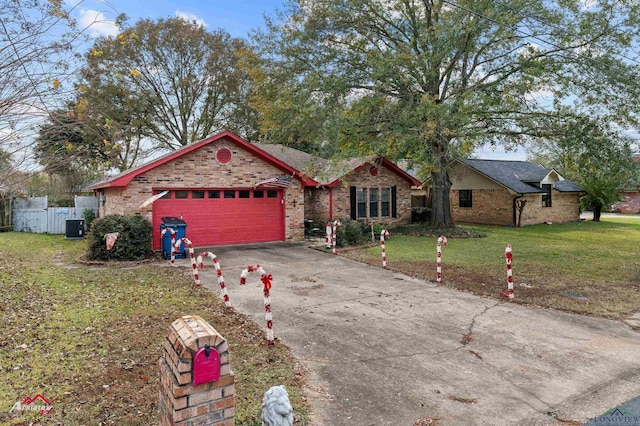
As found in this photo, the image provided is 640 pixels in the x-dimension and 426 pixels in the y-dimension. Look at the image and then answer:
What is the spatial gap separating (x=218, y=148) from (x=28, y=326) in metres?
9.23

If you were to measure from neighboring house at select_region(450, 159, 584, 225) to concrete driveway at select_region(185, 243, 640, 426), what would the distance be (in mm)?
16236

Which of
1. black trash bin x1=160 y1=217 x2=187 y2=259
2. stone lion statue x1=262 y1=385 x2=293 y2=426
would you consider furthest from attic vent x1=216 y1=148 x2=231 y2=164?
stone lion statue x1=262 y1=385 x2=293 y2=426

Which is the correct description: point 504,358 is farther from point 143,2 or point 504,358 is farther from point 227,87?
point 227,87

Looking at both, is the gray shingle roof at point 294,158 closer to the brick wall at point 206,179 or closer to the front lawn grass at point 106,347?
the brick wall at point 206,179

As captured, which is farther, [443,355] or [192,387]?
[443,355]

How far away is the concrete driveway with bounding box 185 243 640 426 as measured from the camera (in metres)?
3.79

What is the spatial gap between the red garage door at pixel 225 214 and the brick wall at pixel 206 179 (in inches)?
13.3

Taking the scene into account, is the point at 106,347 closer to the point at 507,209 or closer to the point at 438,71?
the point at 438,71

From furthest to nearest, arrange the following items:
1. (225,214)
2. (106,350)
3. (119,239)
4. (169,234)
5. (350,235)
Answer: (350,235) → (225,214) → (169,234) → (119,239) → (106,350)

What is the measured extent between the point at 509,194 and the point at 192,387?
2284 centimetres

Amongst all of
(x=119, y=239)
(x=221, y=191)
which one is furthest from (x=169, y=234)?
(x=221, y=191)

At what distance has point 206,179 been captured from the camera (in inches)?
547

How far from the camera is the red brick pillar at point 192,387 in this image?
272 centimetres

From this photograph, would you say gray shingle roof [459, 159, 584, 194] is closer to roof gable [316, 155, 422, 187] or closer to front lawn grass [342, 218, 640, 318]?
front lawn grass [342, 218, 640, 318]
